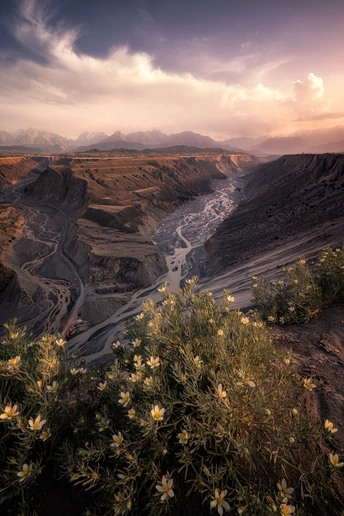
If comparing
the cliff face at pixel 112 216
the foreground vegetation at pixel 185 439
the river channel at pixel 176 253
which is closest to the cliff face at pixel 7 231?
the cliff face at pixel 112 216

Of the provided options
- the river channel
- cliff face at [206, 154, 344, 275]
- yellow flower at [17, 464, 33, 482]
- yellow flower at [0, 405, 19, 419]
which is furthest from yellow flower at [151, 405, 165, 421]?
cliff face at [206, 154, 344, 275]

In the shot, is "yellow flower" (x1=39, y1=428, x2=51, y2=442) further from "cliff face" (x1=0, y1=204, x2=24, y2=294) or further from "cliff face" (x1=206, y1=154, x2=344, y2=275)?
"cliff face" (x1=0, y1=204, x2=24, y2=294)

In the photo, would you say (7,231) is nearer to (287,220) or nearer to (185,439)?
(287,220)

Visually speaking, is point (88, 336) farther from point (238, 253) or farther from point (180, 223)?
point (180, 223)

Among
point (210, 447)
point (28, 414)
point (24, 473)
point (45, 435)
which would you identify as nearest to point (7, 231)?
point (28, 414)

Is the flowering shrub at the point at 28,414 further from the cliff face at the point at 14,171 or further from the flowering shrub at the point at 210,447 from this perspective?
the cliff face at the point at 14,171

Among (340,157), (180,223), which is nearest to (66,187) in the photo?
(180,223)
